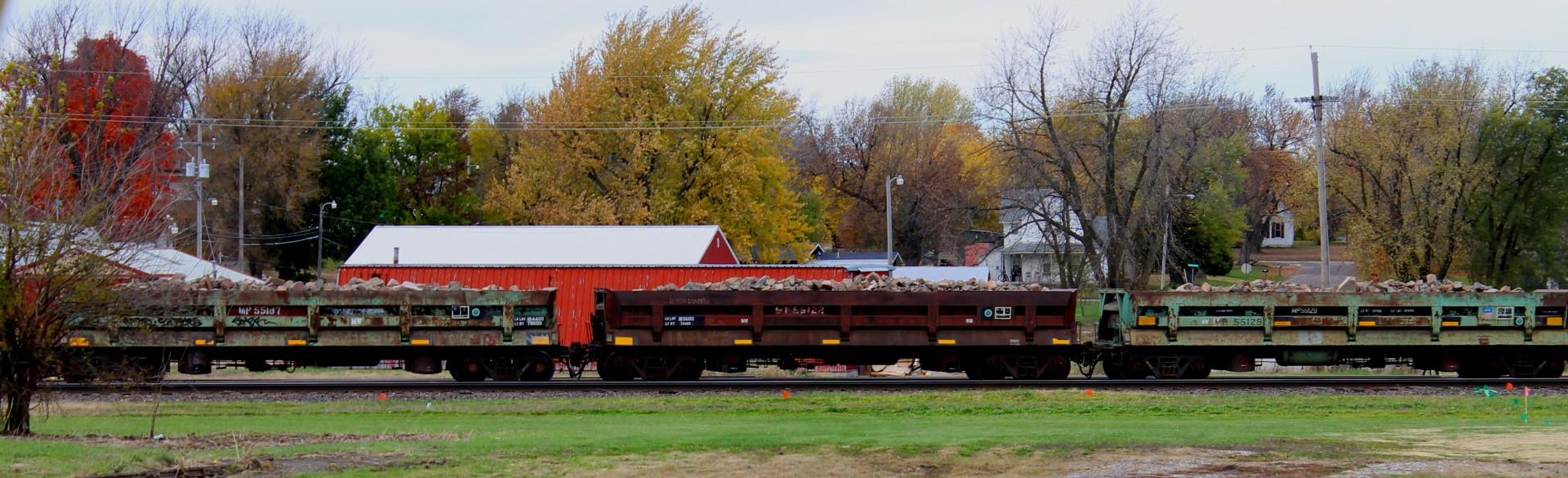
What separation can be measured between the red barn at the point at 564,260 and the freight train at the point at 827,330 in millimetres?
5719

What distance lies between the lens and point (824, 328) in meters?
21.5

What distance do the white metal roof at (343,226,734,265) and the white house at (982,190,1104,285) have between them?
41.7ft

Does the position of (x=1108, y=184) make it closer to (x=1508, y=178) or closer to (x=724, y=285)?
(x=1508, y=178)

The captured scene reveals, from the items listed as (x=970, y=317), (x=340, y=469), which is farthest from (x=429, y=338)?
(x=340, y=469)

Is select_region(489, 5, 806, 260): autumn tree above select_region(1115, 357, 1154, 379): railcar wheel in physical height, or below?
above

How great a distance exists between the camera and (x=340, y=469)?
10305 millimetres

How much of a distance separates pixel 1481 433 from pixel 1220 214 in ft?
193

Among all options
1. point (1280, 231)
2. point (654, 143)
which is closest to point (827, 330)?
point (654, 143)

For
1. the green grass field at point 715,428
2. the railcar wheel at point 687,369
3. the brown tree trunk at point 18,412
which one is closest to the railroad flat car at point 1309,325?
the green grass field at point 715,428

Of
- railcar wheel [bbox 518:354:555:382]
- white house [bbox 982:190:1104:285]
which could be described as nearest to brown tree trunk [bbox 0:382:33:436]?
railcar wheel [bbox 518:354:555:382]

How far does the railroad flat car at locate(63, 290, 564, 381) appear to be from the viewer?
2105 cm

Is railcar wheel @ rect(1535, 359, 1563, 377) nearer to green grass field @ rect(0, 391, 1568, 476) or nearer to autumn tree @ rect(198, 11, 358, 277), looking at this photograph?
green grass field @ rect(0, 391, 1568, 476)

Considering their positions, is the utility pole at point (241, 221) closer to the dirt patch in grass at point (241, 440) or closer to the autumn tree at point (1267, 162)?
the dirt patch in grass at point (241, 440)

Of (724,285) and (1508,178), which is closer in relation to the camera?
(724,285)
